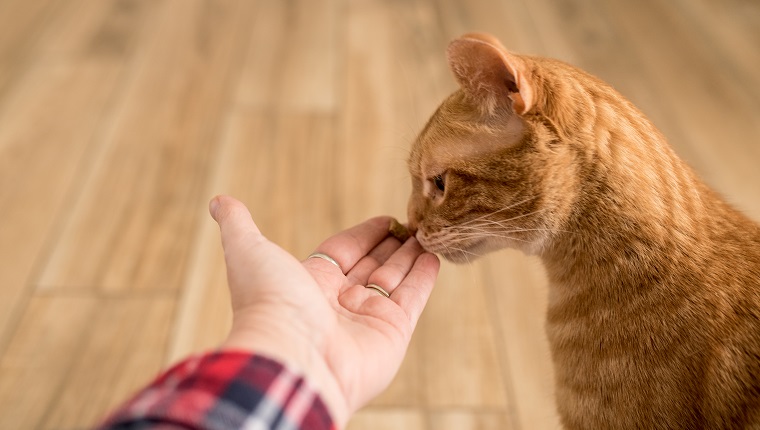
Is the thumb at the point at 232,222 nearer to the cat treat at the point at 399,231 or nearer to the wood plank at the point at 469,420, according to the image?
the cat treat at the point at 399,231

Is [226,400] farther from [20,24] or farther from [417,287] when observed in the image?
[20,24]

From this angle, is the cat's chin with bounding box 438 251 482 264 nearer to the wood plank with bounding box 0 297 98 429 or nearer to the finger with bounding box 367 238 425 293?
the finger with bounding box 367 238 425 293

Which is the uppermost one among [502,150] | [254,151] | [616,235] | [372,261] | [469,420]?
[502,150]

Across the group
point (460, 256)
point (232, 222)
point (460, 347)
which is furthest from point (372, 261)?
point (460, 347)

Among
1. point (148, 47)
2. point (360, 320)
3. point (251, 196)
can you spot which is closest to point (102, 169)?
point (251, 196)

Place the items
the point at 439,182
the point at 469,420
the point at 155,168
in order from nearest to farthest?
the point at 439,182, the point at 469,420, the point at 155,168

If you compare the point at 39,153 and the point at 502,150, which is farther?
the point at 39,153
